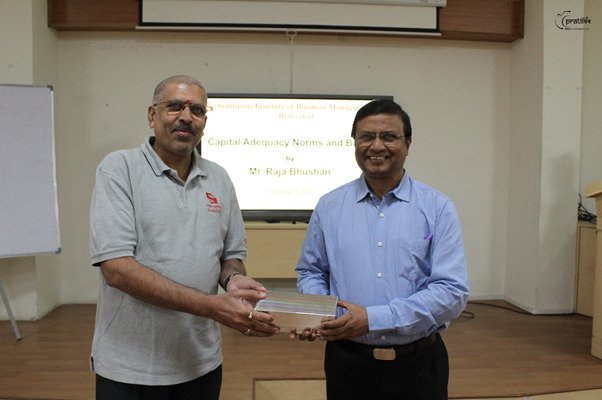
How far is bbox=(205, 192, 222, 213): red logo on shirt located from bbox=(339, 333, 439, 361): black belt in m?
0.58

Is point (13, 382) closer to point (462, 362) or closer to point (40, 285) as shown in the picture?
point (40, 285)

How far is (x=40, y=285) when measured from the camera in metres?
4.36

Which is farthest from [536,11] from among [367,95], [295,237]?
[295,237]

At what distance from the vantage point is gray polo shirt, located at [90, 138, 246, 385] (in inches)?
57.7

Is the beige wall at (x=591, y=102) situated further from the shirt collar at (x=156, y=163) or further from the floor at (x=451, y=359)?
the shirt collar at (x=156, y=163)

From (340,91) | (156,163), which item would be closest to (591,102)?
(340,91)

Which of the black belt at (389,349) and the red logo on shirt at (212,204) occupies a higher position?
the red logo on shirt at (212,204)

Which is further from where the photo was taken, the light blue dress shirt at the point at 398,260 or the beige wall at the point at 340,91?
the beige wall at the point at 340,91

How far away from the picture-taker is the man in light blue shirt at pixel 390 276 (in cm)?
157

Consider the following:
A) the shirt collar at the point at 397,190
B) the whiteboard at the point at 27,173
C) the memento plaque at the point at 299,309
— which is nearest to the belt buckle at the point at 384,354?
the memento plaque at the point at 299,309

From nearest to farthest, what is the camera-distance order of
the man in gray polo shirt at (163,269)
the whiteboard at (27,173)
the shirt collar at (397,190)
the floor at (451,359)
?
the man in gray polo shirt at (163,269)
the shirt collar at (397,190)
the floor at (451,359)
the whiteboard at (27,173)

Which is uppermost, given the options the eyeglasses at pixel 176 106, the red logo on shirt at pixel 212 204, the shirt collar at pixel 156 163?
the eyeglasses at pixel 176 106

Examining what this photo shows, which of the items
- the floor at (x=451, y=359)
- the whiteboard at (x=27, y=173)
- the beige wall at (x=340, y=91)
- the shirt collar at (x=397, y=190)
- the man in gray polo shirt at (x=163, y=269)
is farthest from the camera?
the beige wall at (x=340, y=91)

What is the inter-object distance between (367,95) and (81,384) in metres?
3.20
